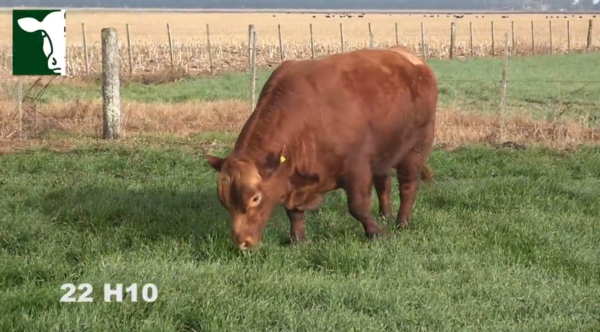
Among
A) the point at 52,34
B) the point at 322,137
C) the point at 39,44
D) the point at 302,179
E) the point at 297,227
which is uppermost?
the point at 52,34

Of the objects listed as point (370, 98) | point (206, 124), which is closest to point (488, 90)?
point (206, 124)

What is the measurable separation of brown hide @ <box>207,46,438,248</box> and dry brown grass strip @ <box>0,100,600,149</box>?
4.96m

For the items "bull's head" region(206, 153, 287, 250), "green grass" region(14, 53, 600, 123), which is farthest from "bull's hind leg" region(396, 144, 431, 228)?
"green grass" region(14, 53, 600, 123)

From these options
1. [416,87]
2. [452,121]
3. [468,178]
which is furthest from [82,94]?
[416,87]

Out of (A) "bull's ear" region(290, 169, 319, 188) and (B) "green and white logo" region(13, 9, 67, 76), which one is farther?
(B) "green and white logo" region(13, 9, 67, 76)

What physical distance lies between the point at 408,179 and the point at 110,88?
6574 millimetres

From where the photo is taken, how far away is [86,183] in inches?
308

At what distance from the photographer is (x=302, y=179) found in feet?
18.4

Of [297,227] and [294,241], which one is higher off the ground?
[297,227]

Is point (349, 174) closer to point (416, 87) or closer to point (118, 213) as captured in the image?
point (416, 87)

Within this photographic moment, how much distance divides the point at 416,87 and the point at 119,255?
3.20m

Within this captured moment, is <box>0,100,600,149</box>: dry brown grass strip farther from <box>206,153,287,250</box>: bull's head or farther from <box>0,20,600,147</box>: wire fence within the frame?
<box>206,153,287,250</box>: bull's head

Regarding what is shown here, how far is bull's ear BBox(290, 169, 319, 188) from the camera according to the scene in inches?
219

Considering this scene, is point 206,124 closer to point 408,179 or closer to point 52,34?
point 52,34
